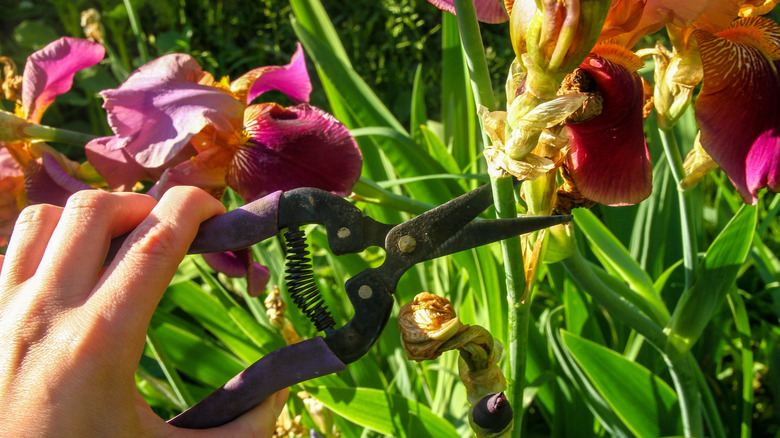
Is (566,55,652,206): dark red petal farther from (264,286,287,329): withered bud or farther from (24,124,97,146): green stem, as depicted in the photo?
(24,124,97,146): green stem

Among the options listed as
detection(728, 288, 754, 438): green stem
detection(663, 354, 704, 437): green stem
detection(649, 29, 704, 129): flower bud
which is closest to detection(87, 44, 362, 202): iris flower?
detection(649, 29, 704, 129): flower bud

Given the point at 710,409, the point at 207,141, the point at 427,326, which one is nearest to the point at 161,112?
the point at 207,141

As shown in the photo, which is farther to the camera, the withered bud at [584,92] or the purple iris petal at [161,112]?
the purple iris petal at [161,112]

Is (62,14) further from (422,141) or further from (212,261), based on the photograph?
(212,261)

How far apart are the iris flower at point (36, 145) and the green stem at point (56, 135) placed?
11mm

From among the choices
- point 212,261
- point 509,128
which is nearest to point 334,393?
point 212,261

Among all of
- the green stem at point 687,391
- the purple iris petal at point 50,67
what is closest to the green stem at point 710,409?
the green stem at point 687,391

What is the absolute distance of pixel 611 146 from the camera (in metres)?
0.61

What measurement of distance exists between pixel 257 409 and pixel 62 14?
228cm

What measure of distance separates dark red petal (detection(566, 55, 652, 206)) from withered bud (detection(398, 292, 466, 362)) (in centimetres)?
18

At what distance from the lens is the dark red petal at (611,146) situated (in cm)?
60

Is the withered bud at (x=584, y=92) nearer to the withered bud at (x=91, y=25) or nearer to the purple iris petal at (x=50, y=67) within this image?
the purple iris petal at (x=50, y=67)

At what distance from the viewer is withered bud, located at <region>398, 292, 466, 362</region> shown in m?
0.55

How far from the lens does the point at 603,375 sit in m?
0.89
